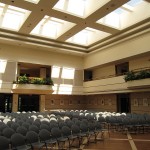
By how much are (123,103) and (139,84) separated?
546 cm

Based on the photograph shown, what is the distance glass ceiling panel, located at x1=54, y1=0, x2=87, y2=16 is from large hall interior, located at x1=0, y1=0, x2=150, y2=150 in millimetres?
66

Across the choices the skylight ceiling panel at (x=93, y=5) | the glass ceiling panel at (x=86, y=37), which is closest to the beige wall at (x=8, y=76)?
the glass ceiling panel at (x=86, y=37)

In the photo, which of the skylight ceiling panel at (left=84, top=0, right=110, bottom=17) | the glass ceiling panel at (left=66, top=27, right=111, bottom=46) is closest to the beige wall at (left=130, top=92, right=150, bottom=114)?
the glass ceiling panel at (left=66, top=27, right=111, bottom=46)

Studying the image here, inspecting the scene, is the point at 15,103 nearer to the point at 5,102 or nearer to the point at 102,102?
the point at 5,102

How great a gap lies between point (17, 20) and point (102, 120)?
37.5 ft

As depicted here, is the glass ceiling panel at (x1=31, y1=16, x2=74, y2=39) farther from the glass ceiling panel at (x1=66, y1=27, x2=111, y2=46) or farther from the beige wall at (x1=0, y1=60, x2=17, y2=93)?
the beige wall at (x1=0, y1=60, x2=17, y2=93)

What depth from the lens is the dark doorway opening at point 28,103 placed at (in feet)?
70.1

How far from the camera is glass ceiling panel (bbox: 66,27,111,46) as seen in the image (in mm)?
20922

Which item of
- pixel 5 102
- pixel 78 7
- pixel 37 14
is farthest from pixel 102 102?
pixel 37 14

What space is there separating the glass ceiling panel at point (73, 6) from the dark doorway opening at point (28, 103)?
35.8 feet

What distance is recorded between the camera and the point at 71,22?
1617 cm

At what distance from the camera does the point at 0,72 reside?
19219 millimetres

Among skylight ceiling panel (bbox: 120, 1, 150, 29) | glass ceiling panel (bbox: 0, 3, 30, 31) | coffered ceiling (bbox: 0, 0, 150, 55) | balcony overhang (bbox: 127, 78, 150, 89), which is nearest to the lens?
coffered ceiling (bbox: 0, 0, 150, 55)

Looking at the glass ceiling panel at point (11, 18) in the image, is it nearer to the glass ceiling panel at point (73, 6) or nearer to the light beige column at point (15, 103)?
the glass ceiling panel at point (73, 6)
